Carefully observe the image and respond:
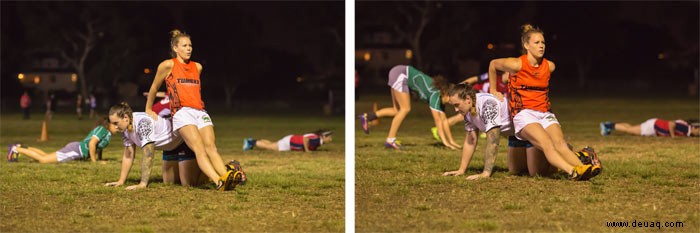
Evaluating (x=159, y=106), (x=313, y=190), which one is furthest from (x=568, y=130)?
(x=313, y=190)

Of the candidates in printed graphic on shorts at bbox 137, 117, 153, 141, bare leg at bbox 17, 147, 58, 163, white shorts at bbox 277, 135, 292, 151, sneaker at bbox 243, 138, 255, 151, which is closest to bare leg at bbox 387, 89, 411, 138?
white shorts at bbox 277, 135, 292, 151

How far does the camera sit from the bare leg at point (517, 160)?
40.7ft

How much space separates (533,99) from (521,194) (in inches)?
59.0

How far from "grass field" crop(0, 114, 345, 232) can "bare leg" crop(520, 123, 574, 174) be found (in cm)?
224

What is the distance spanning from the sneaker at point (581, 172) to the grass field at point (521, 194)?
135 mm

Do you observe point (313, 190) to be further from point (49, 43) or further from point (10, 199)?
point (49, 43)

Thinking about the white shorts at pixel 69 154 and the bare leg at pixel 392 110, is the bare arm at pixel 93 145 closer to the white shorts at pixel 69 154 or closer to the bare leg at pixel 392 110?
the white shorts at pixel 69 154

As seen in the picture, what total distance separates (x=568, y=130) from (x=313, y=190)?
1335 centimetres

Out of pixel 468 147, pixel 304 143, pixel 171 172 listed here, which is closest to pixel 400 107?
pixel 304 143

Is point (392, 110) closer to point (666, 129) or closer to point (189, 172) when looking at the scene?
point (666, 129)

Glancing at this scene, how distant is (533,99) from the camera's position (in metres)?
11.5

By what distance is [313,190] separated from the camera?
37.8 ft

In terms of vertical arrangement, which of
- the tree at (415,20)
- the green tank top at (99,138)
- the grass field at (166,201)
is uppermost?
the tree at (415,20)

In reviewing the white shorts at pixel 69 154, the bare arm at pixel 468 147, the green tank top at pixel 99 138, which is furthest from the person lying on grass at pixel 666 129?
the white shorts at pixel 69 154
